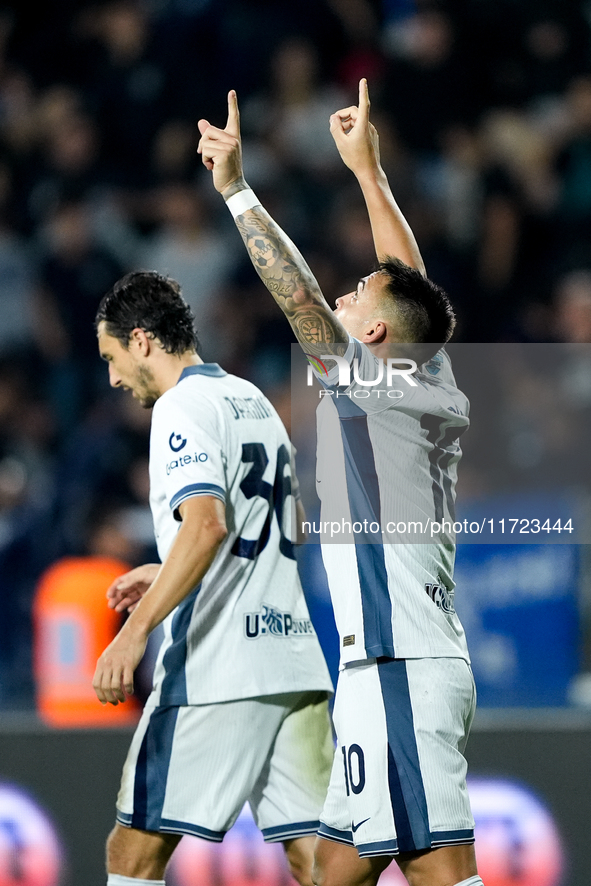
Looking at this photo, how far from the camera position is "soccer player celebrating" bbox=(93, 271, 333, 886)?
3014mm

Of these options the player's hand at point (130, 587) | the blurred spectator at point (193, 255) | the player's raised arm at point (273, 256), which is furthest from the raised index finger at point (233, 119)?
the blurred spectator at point (193, 255)

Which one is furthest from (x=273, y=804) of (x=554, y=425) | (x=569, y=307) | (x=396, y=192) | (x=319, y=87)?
(x=319, y=87)

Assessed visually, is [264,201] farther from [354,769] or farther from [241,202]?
[354,769]

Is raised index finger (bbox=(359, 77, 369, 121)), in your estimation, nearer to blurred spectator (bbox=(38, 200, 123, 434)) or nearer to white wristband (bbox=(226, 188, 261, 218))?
white wristband (bbox=(226, 188, 261, 218))

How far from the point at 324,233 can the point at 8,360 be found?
205cm

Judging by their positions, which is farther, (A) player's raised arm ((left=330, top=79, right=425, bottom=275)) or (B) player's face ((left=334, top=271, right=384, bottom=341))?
(A) player's raised arm ((left=330, top=79, right=425, bottom=275))

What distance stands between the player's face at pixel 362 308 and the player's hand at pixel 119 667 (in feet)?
2.91

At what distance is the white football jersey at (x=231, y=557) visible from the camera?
3047 millimetres

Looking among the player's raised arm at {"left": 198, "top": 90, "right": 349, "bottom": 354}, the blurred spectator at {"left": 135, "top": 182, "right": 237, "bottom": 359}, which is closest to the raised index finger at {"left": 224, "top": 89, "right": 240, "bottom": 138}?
the player's raised arm at {"left": 198, "top": 90, "right": 349, "bottom": 354}

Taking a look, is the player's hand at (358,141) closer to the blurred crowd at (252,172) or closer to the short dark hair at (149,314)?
the short dark hair at (149,314)

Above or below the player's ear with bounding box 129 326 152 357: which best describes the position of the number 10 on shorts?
below

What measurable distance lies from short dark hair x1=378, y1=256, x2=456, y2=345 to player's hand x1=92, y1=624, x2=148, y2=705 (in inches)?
37.7

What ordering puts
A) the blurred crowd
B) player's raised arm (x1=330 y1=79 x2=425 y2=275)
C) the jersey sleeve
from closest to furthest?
1. the jersey sleeve
2. player's raised arm (x1=330 y1=79 x2=425 y2=275)
3. the blurred crowd

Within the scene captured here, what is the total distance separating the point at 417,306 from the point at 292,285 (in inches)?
13.5
